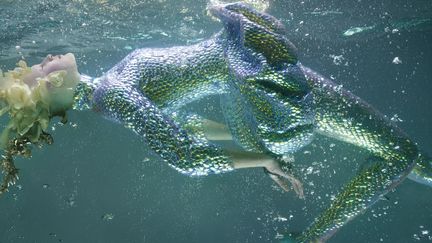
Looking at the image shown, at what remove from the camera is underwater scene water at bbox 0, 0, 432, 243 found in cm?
1278

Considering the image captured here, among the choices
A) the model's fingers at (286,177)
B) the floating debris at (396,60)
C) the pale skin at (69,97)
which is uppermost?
the pale skin at (69,97)

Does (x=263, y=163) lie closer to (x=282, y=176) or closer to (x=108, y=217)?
(x=282, y=176)

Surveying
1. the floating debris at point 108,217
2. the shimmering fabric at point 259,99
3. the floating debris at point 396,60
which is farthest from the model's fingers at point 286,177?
the floating debris at point 108,217

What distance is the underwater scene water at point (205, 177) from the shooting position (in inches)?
503

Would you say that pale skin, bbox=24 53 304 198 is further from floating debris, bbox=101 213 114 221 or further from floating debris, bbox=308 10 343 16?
floating debris, bbox=101 213 114 221

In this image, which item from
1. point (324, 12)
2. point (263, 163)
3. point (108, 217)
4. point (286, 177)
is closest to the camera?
point (263, 163)

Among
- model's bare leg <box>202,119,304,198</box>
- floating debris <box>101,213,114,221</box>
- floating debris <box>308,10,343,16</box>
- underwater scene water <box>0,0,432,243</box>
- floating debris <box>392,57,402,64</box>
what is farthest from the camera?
floating debris <box>101,213,114,221</box>

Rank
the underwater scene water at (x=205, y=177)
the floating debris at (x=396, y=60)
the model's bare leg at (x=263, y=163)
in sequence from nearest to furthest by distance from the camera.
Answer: the model's bare leg at (x=263, y=163), the underwater scene water at (x=205, y=177), the floating debris at (x=396, y=60)

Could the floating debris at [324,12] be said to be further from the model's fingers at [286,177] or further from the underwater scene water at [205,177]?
the model's fingers at [286,177]

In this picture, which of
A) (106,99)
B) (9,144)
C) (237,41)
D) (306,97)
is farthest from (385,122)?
(9,144)

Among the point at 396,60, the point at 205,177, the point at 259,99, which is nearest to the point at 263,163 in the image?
the point at 259,99

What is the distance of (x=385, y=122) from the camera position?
282 cm

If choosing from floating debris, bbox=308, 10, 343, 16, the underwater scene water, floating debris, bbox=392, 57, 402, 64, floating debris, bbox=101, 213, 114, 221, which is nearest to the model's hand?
the underwater scene water

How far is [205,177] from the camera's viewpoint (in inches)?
1166
